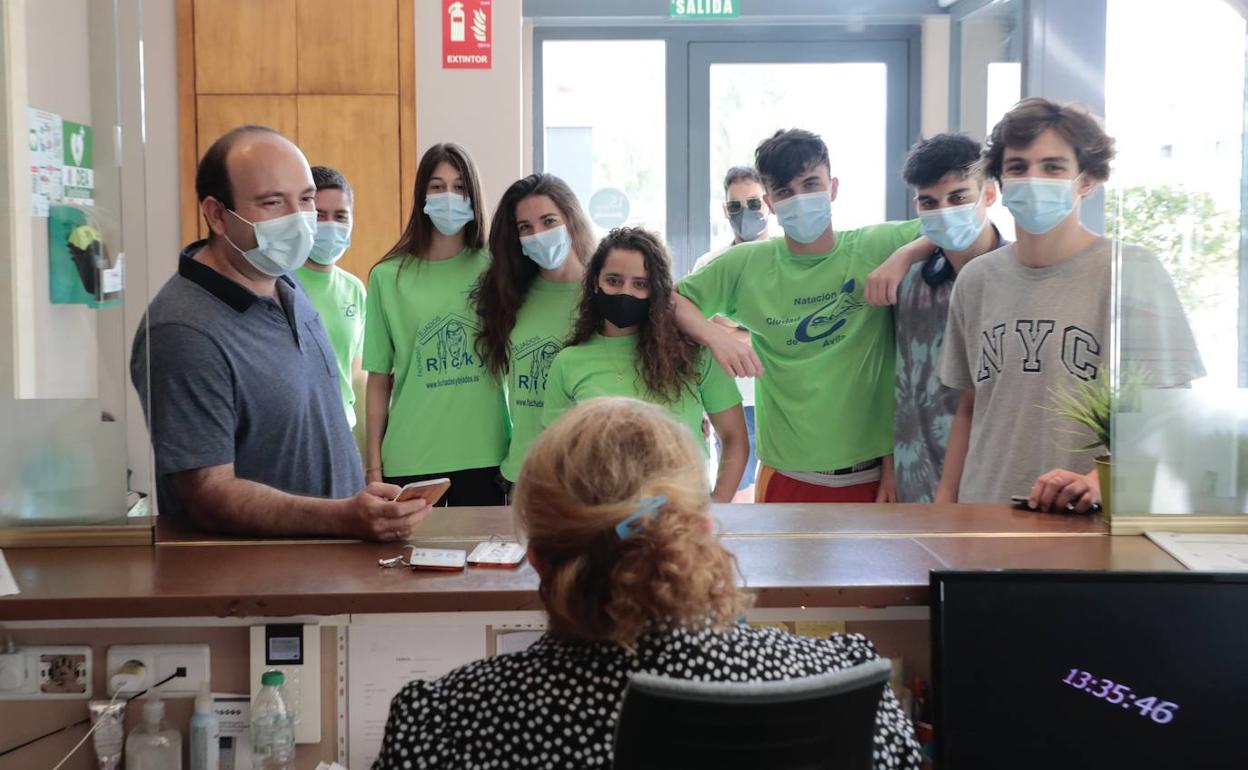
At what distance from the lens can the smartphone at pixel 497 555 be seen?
171 cm

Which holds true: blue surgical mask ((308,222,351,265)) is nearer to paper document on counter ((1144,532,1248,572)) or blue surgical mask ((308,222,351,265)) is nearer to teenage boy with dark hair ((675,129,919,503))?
teenage boy with dark hair ((675,129,919,503))

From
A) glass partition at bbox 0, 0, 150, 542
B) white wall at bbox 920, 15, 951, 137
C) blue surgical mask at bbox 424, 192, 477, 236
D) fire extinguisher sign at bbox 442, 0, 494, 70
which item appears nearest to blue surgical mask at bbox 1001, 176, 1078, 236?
blue surgical mask at bbox 424, 192, 477, 236

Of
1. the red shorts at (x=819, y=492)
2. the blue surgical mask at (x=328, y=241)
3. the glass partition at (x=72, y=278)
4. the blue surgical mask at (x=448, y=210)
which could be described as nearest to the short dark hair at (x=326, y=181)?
the blue surgical mask at (x=328, y=241)

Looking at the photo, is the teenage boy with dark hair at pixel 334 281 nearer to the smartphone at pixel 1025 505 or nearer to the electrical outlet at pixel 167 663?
the electrical outlet at pixel 167 663

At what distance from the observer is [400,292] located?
290 centimetres

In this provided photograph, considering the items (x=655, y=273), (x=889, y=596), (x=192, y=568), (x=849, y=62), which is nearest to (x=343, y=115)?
(x=849, y=62)

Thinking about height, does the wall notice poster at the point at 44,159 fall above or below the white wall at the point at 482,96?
below

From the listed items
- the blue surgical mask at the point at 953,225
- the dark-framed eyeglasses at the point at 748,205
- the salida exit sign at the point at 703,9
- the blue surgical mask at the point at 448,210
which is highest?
the salida exit sign at the point at 703,9

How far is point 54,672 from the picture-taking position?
1.65 metres

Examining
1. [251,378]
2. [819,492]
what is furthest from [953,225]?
[251,378]

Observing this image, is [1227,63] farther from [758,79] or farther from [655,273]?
[758,79]

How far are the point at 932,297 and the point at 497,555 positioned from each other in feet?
4.24

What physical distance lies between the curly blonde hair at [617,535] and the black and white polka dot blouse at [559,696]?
0.03m

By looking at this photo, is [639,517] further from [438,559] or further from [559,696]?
[438,559]
